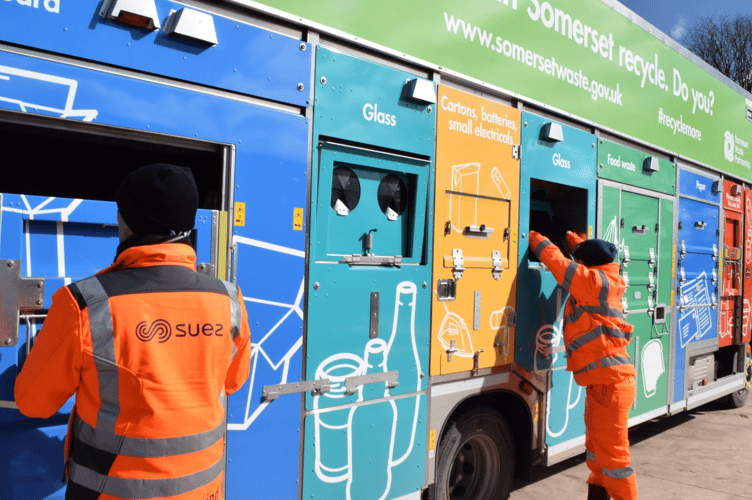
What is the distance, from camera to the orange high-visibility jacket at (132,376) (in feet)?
4.88

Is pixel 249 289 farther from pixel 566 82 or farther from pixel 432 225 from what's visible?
pixel 566 82

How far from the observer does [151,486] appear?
1.53m

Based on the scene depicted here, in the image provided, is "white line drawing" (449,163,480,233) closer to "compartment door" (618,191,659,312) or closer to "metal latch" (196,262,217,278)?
"metal latch" (196,262,217,278)

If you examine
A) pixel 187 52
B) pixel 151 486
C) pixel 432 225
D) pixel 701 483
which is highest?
pixel 187 52

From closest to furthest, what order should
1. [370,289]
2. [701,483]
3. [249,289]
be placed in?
[249,289] < [370,289] < [701,483]

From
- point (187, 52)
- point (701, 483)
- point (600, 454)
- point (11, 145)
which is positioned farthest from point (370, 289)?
point (701, 483)

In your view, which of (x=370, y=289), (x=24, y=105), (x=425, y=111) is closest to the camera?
(x=24, y=105)

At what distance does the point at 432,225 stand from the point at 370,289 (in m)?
0.55

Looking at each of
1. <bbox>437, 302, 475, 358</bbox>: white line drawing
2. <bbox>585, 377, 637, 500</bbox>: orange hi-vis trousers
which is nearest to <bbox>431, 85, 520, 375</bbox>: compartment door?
<bbox>437, 302, 475, 358</bbox>: white line drawing

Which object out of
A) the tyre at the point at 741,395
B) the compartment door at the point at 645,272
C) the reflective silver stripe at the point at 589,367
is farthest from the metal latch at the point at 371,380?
the tyre at the point at 741,395

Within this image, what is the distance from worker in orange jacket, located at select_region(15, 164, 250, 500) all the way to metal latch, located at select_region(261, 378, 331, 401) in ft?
2.70

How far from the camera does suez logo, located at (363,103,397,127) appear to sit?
9.47 ft

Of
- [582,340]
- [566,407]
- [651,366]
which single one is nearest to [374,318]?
[582,340]

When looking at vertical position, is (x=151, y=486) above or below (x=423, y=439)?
above
